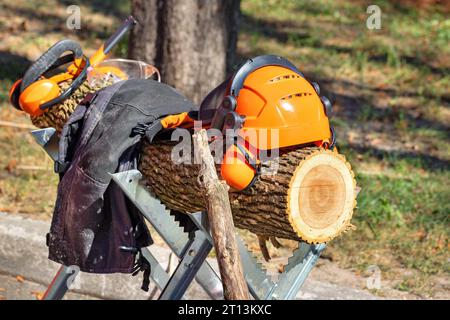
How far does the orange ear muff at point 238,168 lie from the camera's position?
3.27 meters

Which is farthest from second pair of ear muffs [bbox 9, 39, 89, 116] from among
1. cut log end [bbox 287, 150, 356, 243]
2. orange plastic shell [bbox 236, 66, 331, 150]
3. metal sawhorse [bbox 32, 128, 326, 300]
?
cut log end [bbox 287, 150, 356, 243]

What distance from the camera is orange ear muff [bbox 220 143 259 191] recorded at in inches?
129

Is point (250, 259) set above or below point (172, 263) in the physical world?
above

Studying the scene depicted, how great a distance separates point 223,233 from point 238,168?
0.77 feet

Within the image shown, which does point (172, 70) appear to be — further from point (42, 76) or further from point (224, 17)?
point (42, 76)

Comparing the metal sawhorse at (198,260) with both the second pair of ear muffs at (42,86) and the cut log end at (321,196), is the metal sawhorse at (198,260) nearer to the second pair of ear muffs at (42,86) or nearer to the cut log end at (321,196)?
the cut log end at (321,196)

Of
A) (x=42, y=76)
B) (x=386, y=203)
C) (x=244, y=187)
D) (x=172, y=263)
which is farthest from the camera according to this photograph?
(x=386, y=203)

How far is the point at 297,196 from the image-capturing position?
11.0ft

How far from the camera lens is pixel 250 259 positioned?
12.3 feet

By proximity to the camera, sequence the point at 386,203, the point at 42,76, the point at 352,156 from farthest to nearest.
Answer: the point at 352,156 → the point at 386,203 → the point at 42,76

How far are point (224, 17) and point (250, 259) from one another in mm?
2718
